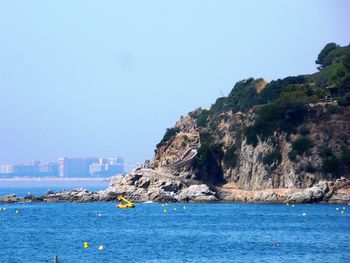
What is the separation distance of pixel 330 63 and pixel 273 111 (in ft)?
154

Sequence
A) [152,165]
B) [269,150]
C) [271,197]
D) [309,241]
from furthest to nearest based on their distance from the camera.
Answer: [152,165], [269,150], [271,197], [309,241]

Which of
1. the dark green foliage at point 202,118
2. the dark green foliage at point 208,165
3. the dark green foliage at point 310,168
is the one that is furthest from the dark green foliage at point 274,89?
the dark green foliage at point 310,168

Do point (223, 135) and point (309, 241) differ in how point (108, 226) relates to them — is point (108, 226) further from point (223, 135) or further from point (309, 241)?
point (223, 135)

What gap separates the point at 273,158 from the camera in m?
122

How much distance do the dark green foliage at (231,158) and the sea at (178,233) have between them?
1589cm

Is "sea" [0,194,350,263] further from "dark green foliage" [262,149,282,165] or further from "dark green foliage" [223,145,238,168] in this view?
"dark green foliage" [223,145,238,168]

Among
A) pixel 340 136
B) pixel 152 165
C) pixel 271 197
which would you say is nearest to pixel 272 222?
pixel 271 197

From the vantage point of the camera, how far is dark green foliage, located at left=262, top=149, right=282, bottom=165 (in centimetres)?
12144

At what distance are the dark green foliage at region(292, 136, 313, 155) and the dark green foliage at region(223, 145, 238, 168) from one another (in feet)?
35.0

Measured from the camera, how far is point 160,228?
81062 millimetres

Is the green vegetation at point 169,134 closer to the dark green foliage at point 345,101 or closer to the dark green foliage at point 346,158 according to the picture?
the dark green foliage at point 345,101

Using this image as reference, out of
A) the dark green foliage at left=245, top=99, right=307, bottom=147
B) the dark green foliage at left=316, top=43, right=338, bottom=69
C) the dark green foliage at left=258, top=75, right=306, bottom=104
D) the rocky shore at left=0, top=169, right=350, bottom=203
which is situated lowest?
the rocky shore at left=0, top=169, right=350, bottom=203

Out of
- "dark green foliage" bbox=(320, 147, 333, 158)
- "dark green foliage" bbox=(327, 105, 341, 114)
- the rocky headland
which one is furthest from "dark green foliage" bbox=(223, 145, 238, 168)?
"dark green foliage" bbox=(327, 105, 341, 114)

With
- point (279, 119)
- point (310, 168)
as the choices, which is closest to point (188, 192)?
point (310, 168)
